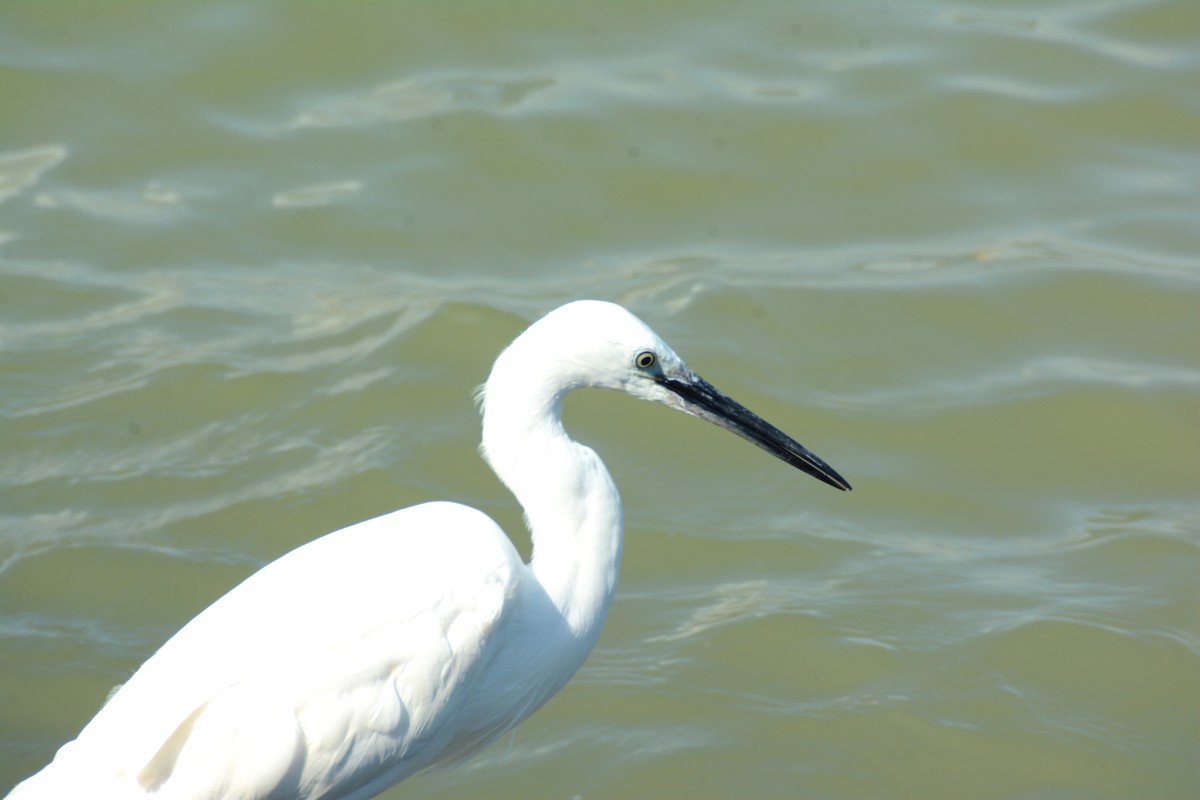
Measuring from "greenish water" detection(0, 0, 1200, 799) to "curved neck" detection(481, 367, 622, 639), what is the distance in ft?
2.65

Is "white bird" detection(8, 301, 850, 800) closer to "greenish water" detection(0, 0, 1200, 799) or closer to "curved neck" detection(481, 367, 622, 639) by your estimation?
"curved neck" detection(481, 367, 622, 639)

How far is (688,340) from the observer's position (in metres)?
6.61

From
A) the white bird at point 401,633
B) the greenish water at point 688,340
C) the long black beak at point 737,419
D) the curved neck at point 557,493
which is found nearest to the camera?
the white bird at point 401,633

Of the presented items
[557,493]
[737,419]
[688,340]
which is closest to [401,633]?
[557,493]

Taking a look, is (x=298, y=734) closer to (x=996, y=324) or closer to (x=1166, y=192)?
(x=996, y=324)

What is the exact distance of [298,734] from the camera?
3.45 meters

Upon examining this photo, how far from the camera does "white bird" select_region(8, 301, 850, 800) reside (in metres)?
3.41

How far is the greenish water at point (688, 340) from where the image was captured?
4910mm

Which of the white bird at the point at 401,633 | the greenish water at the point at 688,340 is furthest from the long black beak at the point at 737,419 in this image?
the greenish water at the point at 688,340

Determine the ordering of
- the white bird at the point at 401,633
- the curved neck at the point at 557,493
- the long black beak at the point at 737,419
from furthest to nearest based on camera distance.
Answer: the long black beak at the point at 737,419
the curved neck at the point at 557,493
the white bird at the point at 401,633

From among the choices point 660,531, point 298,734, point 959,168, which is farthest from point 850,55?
point 298,734

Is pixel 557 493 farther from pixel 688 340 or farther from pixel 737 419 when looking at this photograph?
pixel 688 340

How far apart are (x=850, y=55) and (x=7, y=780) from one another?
6617mm

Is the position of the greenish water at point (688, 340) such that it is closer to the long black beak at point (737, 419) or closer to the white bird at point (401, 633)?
the white bird at point (401, 633)
